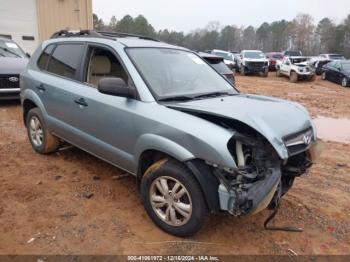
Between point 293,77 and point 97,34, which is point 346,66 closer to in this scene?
point 293,77

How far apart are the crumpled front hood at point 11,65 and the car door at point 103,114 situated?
540cm

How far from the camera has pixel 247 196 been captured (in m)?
2.67

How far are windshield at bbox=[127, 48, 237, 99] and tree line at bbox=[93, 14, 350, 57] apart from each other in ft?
189

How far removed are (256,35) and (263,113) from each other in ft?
298

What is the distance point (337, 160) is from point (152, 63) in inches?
146

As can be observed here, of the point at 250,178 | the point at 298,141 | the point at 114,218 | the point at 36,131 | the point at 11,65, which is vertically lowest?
the point at 114,218

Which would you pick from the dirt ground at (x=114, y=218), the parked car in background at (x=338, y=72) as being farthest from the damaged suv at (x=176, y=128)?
the parked car in background at (x=338, y=72)

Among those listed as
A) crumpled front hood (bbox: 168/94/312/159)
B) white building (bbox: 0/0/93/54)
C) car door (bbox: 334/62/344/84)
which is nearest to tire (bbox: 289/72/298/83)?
car door (bbox: 334/62/344/84)

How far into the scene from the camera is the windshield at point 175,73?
140 inches

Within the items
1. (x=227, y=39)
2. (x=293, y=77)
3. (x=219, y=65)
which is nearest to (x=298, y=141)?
(x=219, y=65)

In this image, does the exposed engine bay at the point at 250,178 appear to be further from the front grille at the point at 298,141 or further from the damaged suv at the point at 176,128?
the front grille at the point at 298,141

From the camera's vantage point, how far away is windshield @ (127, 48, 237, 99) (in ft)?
11.7

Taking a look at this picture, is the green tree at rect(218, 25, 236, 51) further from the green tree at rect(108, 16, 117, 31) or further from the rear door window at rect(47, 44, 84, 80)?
the rear door window at rect(47, 44, 84, 80)

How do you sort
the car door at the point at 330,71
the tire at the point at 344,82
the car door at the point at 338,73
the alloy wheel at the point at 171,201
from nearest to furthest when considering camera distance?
the alloy wheel at the point at 171,201, the tire at the point at 344,82, the car door at the point at 338,73, the car door at the point at 330,71
